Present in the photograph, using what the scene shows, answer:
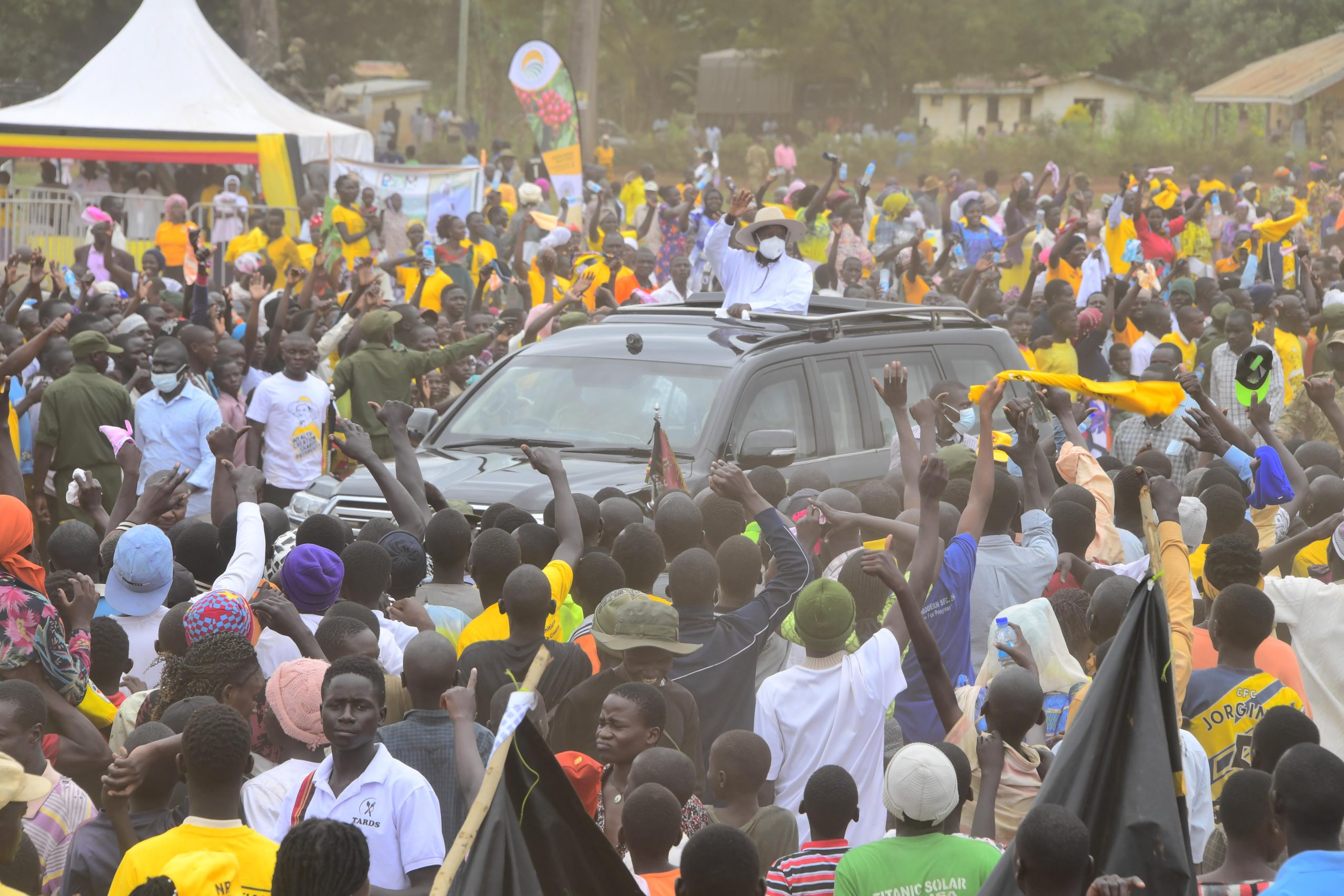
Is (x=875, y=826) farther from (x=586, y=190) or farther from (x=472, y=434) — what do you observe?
(x=586, y=190)

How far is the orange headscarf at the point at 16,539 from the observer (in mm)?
5180

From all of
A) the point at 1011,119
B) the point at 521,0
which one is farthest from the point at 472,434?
the point at 1011,119

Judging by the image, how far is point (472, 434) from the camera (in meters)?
8.70

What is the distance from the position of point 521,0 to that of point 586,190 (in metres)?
28.3

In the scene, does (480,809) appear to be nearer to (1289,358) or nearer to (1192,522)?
(1192,522)

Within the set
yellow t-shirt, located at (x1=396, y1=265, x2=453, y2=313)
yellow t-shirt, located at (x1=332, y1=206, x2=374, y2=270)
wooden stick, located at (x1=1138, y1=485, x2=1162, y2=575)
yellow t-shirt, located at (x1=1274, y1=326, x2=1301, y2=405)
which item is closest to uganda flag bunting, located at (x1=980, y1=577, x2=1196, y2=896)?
wooden stick, located at (x1=1138, y1=485, x2=1162, y2=575)

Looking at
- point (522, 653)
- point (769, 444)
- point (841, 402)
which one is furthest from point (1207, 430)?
point (522, 653)

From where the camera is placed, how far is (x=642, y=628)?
4738 mm

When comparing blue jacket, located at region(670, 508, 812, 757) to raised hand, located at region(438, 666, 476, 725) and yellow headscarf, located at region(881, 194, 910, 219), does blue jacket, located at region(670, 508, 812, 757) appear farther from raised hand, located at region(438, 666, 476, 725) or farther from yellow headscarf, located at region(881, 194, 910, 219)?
yellow headscarf, located at region(881, 194, 910, 219)

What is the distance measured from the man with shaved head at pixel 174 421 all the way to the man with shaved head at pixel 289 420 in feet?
1.32

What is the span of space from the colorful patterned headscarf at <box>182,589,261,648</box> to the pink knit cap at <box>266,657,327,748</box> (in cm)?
48

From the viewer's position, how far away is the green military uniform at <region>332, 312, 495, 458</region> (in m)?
9.86

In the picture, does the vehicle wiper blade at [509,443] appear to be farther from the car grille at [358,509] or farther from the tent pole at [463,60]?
the tent pole at [463,60]

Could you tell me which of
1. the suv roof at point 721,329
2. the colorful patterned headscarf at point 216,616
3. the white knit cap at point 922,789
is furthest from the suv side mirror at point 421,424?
the white knit cap at point 922,789
